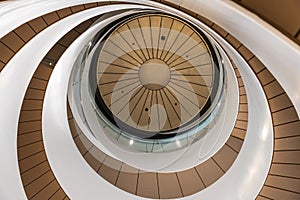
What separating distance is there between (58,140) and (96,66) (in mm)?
1221

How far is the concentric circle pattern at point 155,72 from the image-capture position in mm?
4836

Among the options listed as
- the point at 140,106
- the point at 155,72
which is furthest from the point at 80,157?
the point at 155,72

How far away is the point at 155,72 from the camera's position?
218 inches

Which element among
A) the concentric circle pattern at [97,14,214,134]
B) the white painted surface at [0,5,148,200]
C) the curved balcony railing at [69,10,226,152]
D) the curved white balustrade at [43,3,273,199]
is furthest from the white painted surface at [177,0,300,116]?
the concentric circle pattern at [97,14,214,134]

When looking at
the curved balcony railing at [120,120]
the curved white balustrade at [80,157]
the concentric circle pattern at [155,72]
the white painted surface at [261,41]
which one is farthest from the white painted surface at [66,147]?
the white painted surface at [261,41]

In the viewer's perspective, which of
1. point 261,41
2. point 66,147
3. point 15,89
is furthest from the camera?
point 66,147

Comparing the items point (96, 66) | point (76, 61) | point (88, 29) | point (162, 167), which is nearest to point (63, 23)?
point (88, 29)

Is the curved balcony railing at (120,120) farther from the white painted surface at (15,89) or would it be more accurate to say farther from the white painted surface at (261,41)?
the white painted surface at (261,41)

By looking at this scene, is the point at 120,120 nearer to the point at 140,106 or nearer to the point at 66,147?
the point at 140,106

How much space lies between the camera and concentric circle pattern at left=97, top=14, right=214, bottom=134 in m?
4.84

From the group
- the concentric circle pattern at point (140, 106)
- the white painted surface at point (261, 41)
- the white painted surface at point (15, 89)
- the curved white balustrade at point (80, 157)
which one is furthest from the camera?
the curved white balustrade at point (80, 157)

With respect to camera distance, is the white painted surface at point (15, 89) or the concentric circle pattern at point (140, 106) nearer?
the concentric circle pattern at point (140, 106)

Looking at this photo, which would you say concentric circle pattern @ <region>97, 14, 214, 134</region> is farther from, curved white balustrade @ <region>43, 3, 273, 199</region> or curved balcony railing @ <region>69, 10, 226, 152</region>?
curved white balustrade @ <region>43, 3, 273, 199</region>

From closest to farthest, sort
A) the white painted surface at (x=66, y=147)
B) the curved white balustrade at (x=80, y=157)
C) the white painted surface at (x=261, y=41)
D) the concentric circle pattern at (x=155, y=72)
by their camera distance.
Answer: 1. the white painted surface at (x=261, y=41)
2. the curved white balustrade at (x=80, y=157)
3. the white painted surface at (x=66, y=147)
4. the concentric circle pattern at (x=155, y=72)
